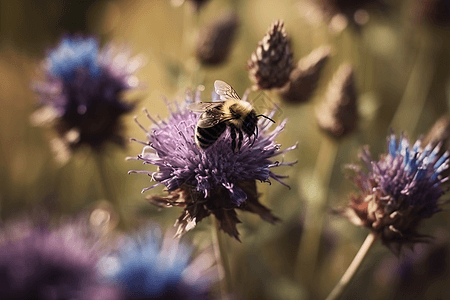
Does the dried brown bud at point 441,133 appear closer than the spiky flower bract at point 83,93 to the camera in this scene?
Yes

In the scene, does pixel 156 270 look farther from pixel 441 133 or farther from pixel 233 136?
pixel 441 133

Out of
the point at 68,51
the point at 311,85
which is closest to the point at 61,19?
the point at 68,51

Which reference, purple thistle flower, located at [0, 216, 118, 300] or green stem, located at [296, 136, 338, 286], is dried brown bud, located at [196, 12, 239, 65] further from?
purple thistle flower, located at [0, 216, 118, 300]

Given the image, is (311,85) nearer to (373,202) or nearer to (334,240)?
(373,202)

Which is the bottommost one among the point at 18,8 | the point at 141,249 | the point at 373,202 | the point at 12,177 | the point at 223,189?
the point at 373,202

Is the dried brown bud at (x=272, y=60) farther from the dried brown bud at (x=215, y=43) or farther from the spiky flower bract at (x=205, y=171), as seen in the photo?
the dried brown bud at (x=215, y=43)

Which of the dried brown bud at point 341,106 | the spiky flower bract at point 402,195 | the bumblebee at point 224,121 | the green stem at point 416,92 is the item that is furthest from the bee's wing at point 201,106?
the green stem at point 416,92
